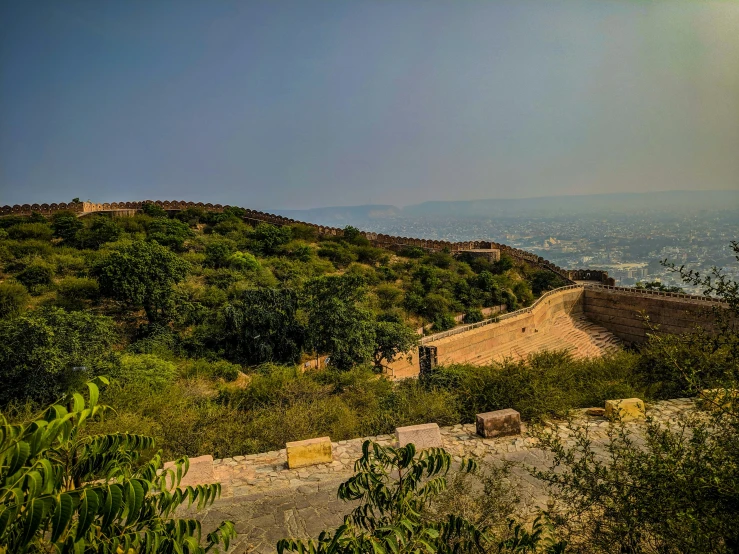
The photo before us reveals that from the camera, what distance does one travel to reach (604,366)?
31.4ft

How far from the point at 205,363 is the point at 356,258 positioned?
58.8 feet

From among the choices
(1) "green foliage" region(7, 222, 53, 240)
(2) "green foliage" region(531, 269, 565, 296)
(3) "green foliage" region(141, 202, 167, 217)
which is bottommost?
(2) "green foliage" region(531, 269, 565, 296)

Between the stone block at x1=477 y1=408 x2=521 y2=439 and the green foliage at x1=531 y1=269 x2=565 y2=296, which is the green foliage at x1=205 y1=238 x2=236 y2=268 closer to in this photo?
the stone block at x1=477 y1=408 x2=521 y2=439

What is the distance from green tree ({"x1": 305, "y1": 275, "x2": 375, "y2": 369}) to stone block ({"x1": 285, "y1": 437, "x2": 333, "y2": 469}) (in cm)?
694

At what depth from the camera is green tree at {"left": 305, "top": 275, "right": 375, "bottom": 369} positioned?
13.1 metres

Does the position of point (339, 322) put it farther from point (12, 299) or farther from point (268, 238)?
point (268, 238)

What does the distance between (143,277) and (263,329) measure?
194 inches

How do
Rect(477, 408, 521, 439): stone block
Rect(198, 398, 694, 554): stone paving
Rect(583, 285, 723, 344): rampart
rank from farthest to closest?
Rect(583, 285, 723, 344): rampart, Rect(477, 408, 521, 439): stone block, Rect(198, 398, 694, 554): stone paving

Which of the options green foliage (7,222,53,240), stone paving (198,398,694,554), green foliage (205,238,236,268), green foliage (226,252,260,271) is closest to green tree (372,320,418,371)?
stone paving (198,398,694,554)

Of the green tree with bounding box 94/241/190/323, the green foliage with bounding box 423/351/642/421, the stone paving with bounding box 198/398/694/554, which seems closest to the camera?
the stone paving with bounding box 198/398/694/554

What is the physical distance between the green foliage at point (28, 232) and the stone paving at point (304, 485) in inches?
924

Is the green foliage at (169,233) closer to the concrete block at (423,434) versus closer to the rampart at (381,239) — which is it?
the rampart at (381,239)

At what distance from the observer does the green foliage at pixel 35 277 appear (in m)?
16.6

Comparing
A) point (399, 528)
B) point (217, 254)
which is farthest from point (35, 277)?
point (399, 528)
